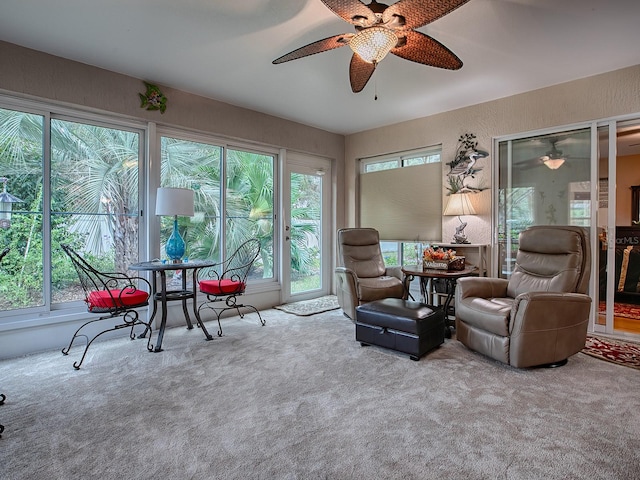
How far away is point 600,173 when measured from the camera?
11.7 feet

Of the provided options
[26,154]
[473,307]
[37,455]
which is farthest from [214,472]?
[26,154]

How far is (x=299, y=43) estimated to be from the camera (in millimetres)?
2846

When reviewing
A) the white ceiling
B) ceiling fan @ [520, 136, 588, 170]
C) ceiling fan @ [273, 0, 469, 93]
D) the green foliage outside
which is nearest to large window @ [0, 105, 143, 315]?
the green foliage outside

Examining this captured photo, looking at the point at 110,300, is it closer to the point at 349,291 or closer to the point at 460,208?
the point at 349,291

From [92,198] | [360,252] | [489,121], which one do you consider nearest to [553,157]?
[489,121]

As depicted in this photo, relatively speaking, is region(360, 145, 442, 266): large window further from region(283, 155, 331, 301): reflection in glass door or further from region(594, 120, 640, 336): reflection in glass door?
region(594, 120, 640, 336): reflection in glass door

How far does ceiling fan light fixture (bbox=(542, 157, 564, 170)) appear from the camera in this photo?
147 inches

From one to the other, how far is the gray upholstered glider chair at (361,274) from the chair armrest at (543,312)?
1.48m

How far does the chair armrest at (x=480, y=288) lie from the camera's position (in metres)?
3.11

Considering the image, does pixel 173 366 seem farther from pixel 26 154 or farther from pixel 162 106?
pixel 162 106

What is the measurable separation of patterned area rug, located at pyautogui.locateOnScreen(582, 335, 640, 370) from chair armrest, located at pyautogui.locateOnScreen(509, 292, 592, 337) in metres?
0.57

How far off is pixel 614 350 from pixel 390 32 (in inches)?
126

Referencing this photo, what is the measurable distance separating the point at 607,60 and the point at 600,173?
1066 mm

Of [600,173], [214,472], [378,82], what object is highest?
[378,82]
